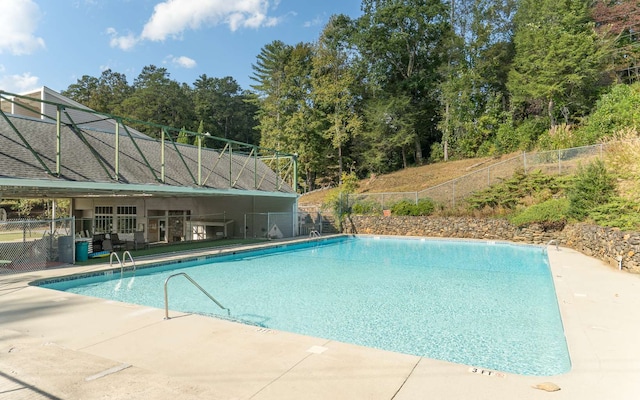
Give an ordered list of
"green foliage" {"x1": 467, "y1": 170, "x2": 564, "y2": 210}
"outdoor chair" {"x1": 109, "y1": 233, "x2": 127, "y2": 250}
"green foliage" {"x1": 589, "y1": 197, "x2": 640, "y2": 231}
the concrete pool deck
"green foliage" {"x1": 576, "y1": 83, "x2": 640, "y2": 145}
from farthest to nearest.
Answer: "green foliage" {"x1": 576, "y1": 83, "x2": 640, "y2": 145} → "green foliage" {"x1": 467, "y1": 170, "x2": 564, "y2": 210} → "outdoor chair" {"x1": 109, "y1": 233, "x2": 127, "y2": 250} → "green foliage" {"x1": 589, "y1": 197, "x2": 640, "y2": 231} → the concrete pool deck

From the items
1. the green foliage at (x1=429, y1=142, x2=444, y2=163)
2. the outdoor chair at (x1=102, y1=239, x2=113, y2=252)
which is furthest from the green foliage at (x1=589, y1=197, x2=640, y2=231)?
the green foliage at (x1=429, y1=142, x2=444, y2=163)

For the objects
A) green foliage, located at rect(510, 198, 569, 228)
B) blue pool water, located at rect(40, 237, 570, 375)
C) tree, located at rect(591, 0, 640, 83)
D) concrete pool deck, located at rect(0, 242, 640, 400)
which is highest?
tree, located at rect(591, 0, 640, 83)

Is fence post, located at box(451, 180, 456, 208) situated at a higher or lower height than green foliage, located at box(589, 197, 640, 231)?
higher

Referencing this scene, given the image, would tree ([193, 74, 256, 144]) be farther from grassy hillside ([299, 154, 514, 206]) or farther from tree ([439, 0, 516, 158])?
tree ([439, 0, 516, 158])

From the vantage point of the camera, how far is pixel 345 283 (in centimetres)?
1025

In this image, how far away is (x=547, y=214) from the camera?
58.3ft

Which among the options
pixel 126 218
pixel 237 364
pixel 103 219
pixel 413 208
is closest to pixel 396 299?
pixel 237 364

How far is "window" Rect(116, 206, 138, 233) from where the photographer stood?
72.4 ft

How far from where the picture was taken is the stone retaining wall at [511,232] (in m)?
10.0

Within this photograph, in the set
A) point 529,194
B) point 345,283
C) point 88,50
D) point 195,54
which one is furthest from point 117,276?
point 195,54

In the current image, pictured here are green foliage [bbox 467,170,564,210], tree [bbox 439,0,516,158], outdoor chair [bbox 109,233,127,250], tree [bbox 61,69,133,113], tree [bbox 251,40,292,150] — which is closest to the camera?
outdoor chair [bbox 109,233,127,250]

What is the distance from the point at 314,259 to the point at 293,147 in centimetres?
2201

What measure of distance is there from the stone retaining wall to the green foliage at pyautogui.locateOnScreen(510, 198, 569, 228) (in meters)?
0.32

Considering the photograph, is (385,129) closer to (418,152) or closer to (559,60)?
(418,152)
